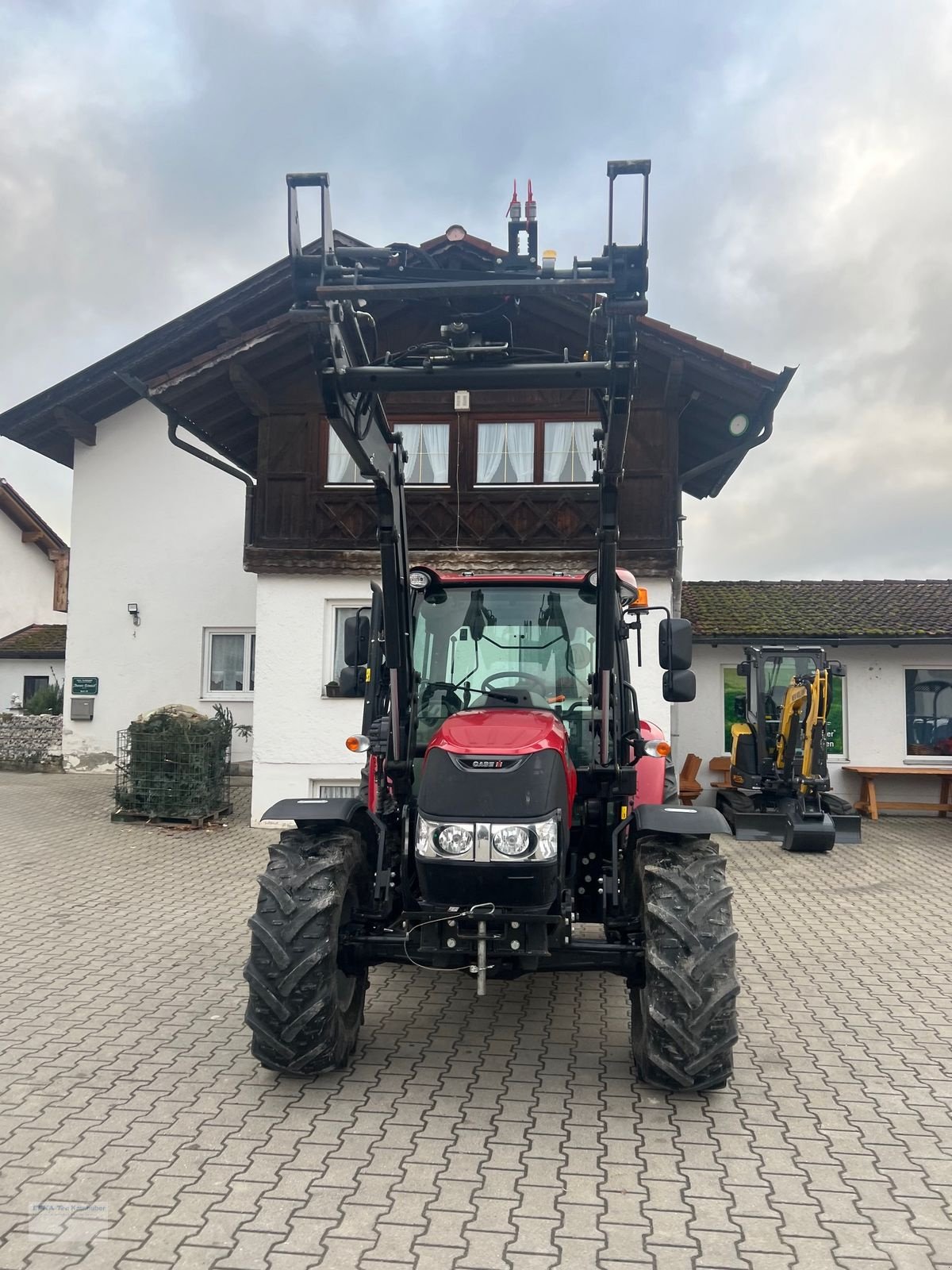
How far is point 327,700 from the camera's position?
488 inches

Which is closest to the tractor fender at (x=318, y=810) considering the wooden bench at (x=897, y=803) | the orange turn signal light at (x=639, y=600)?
the orange turn signal light at (x=639, y=600)

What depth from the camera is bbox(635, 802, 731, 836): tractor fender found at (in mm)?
4422

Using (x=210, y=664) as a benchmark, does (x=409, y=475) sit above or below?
above

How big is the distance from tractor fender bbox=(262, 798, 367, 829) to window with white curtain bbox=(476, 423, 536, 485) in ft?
27.4

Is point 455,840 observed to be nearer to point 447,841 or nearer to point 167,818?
point 447,841

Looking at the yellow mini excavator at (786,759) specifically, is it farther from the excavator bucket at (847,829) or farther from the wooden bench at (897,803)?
the wooden bench at (897,803)

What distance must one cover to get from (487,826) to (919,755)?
1296 centimetres

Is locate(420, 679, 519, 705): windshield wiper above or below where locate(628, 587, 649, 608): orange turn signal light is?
below

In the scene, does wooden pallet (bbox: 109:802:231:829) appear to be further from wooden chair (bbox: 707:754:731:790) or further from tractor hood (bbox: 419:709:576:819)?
tractor hood (bbox: 419:709:576:819)

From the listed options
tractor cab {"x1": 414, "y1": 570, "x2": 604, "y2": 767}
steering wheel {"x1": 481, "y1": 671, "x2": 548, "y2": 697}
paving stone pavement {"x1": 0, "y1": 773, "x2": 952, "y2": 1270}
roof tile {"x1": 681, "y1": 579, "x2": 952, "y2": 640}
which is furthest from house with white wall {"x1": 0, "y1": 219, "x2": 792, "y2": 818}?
steering wheel {"x1": 481, "y1": 671, "x2": 548, "y2": 697}

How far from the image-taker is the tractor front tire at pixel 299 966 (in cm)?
412

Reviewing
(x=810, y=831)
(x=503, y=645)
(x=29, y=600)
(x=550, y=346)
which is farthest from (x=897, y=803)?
(x=29, y=600)

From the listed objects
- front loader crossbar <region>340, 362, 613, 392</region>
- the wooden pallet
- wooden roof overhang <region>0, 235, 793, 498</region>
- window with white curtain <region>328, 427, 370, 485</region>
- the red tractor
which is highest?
wooden roof overhang <region>0, 235, 793, 498</region>

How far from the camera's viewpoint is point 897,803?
1466 cm
